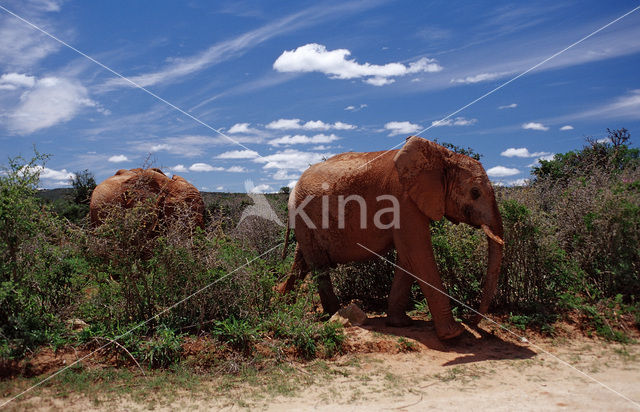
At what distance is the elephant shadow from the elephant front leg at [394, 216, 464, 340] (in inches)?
7.4

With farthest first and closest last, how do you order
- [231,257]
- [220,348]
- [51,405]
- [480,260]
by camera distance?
[480,260] → [231,257] → [220,348] → [51,405]

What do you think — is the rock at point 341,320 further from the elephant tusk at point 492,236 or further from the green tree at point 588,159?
the green tree at point 588,159

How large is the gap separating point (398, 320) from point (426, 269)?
1.11 m

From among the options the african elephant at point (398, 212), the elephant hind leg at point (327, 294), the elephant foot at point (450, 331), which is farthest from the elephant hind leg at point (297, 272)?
the elephant foot at point (450, 331)

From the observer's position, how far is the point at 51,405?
16.3 ft

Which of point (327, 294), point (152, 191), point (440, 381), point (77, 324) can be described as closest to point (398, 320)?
point (327, 294)

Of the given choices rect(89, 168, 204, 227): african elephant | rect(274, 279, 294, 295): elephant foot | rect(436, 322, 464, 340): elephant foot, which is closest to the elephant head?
rect(436, 322, 464, 340): elephant foot

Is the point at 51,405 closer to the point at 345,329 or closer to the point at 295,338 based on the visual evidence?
the point at 295,338

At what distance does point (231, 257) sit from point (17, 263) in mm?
3185

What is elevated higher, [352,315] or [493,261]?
[493,261]

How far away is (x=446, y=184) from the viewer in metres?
7.14

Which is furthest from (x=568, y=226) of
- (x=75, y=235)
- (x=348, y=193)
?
(x=75, y=235)

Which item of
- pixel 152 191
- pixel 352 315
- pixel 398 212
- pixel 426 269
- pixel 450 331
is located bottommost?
pixel 450 331

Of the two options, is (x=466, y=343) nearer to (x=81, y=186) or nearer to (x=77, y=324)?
(x=77, y=324)
